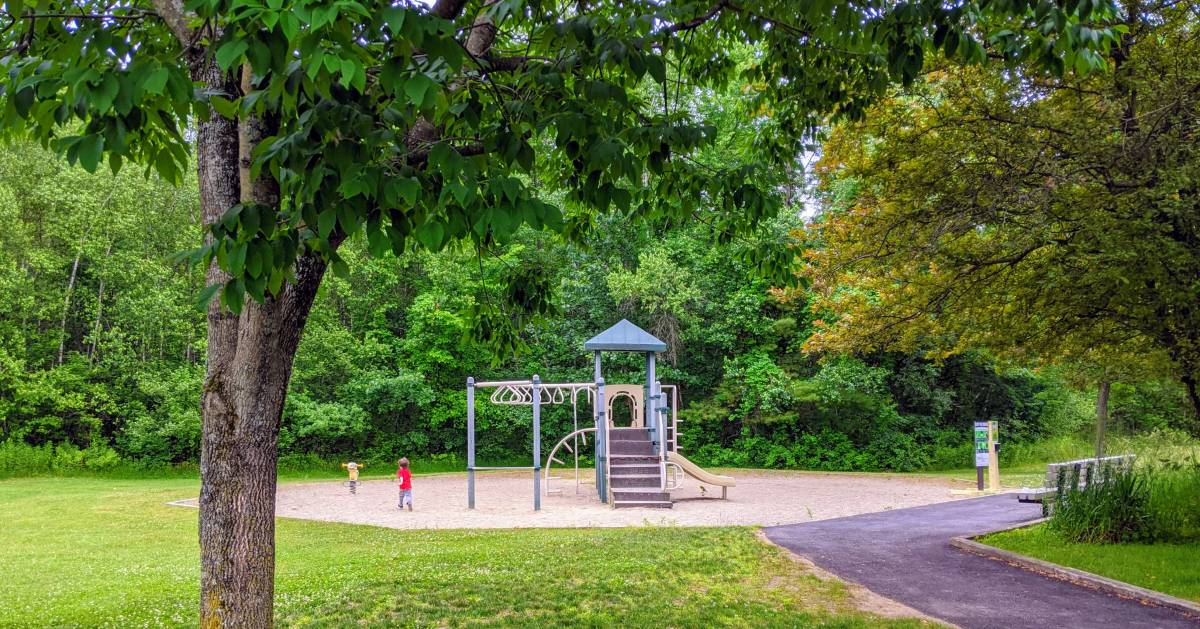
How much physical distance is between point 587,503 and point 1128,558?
29.0ft

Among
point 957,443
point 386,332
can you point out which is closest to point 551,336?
point 386,332

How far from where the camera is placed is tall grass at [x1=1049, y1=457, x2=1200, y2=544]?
28.9 ft

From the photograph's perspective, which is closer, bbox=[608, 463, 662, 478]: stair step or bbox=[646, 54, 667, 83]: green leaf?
bbox=[646, 54, 667, 83]: green leaf

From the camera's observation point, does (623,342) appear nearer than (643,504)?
No

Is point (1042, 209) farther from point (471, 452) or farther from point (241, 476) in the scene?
point (471, 452)

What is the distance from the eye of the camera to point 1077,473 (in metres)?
9.77

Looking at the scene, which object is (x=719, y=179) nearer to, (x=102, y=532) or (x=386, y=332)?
(x=102, y=532)

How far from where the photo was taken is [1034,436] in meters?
25.6

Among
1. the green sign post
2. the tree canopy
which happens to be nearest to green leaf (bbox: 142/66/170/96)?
the tree canopy

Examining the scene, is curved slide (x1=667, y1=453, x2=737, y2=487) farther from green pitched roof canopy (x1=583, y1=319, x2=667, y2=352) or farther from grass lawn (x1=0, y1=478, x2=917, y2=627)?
grass lawn (x1=0, y1=478, x2=917, y2=627)

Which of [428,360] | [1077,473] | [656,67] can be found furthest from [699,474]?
[656,67]

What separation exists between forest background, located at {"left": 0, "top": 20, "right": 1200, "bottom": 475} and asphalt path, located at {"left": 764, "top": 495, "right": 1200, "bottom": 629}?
1053 cm

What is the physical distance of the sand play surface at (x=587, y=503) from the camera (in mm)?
12461

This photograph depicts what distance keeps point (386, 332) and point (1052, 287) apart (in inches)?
817
